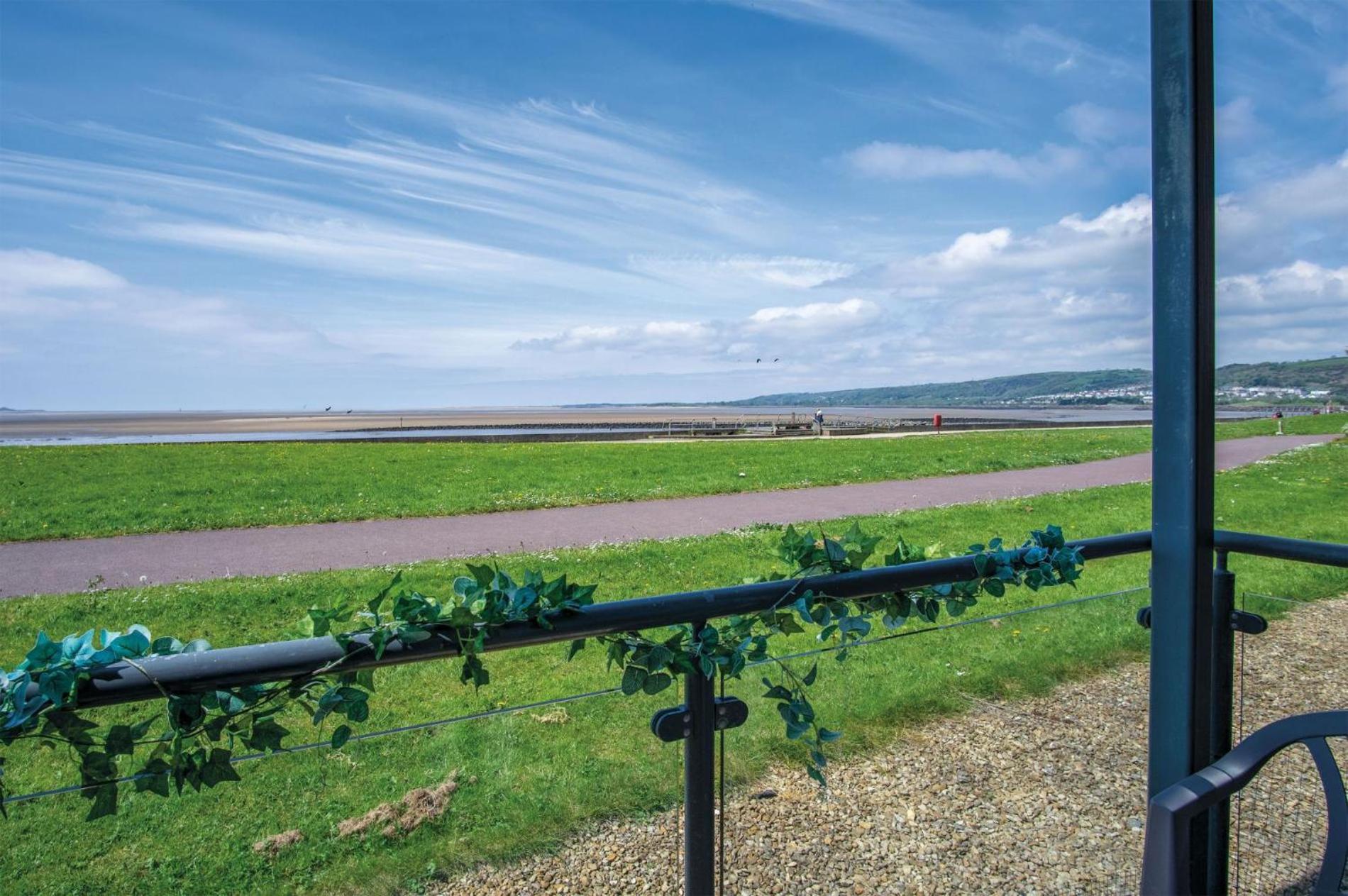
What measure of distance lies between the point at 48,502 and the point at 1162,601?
650 inches

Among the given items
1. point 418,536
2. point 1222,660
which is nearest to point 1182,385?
point 1222,660

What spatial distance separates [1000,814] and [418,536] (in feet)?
31.3

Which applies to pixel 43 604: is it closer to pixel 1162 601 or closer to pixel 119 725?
pixel 119 725

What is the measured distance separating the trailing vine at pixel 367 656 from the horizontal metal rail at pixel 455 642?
1cm

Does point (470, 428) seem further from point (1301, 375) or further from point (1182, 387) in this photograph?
point (1182, 387)

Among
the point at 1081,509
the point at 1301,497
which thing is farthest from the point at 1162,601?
the point at 1301,497

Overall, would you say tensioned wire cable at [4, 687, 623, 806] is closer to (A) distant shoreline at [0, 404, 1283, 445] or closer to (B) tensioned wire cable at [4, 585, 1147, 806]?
(B) tensioned wire cable at [4, 585, 1147, 806]

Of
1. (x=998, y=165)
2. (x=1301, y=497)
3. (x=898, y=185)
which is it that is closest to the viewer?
(x=998, y=165)

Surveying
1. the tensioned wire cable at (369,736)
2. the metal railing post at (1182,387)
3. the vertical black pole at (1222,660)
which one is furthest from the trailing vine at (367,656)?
the vertical black pole at (1222,660)

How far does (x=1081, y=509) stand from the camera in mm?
11859

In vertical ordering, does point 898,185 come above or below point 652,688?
above

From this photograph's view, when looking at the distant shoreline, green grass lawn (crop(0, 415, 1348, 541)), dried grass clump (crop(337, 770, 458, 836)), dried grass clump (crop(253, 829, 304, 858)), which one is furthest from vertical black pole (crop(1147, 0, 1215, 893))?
green grass lawn (crop(0, 415, 1348, 541))

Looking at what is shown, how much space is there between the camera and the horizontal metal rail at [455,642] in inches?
46.9

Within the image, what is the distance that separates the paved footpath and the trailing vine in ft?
22.9
